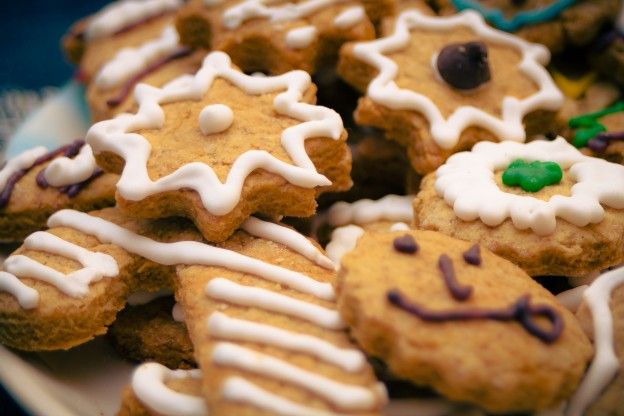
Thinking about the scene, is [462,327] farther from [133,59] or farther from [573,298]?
[133,59]

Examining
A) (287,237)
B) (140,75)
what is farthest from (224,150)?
(140,75)

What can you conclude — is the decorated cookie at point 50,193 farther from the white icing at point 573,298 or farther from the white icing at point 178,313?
the white icing at point 573,298

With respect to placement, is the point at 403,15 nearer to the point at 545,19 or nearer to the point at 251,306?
the point at 545,19

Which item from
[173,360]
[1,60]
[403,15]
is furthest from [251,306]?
[1,60]

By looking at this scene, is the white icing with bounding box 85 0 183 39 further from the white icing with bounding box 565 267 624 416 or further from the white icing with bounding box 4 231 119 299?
the white icing with bounding box 565 267 624 416

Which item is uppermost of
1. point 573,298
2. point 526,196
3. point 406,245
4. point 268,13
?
point 268,13

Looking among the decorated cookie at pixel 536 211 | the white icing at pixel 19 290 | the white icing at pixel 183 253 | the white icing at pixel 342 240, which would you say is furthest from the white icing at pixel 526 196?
the white icing at pixel 19 290

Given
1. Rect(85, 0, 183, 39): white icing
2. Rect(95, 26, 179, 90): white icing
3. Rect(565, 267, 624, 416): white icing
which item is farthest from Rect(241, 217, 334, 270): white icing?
Rect(85, 0, 183, 39): white icing
